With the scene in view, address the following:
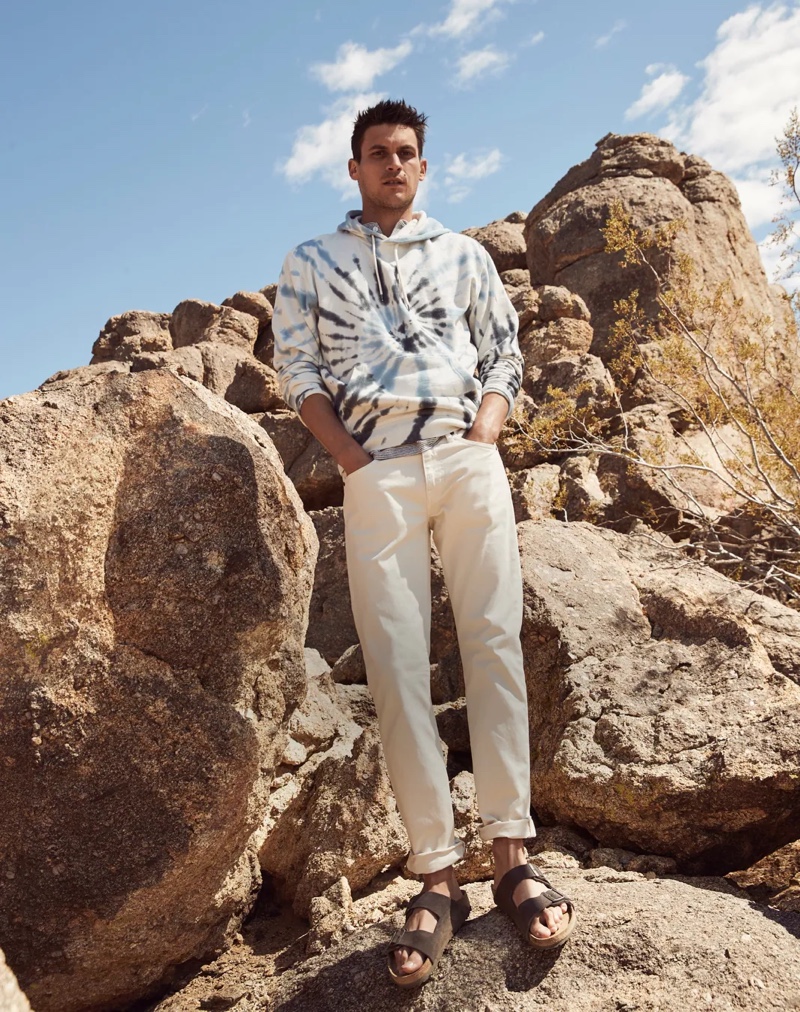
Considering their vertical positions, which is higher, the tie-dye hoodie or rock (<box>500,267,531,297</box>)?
rock (<box>500,267,531,297</box>)

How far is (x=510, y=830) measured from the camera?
2.54m

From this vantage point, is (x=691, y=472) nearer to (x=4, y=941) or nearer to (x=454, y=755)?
(x=454, y=755)

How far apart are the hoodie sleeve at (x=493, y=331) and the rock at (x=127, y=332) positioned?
10104 mm

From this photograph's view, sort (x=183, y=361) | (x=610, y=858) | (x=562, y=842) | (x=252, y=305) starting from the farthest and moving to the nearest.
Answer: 1. (x=252, y=305)
2. (x=183, y=361)
3. (x=562, y=842)
4. (x=610, y=858)

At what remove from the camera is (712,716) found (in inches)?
140

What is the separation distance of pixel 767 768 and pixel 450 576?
1.48 meters

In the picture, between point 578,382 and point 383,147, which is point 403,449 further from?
point 578,382

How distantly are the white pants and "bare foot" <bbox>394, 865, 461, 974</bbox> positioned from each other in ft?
0.12

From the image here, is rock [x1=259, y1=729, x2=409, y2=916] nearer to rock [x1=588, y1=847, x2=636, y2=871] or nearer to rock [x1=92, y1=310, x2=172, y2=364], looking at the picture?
rock [x1=588, y1=847, x2=636, y2=871]

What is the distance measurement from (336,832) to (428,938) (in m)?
1.24

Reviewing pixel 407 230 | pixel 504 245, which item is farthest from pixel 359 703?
pixel 504 245

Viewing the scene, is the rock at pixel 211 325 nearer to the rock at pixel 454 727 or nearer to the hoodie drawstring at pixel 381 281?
the rock at pixel 454 727

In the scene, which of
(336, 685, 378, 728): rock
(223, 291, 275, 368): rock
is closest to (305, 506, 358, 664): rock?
(336, 685, 378, 728): rock

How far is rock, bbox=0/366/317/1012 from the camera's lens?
103 inches
